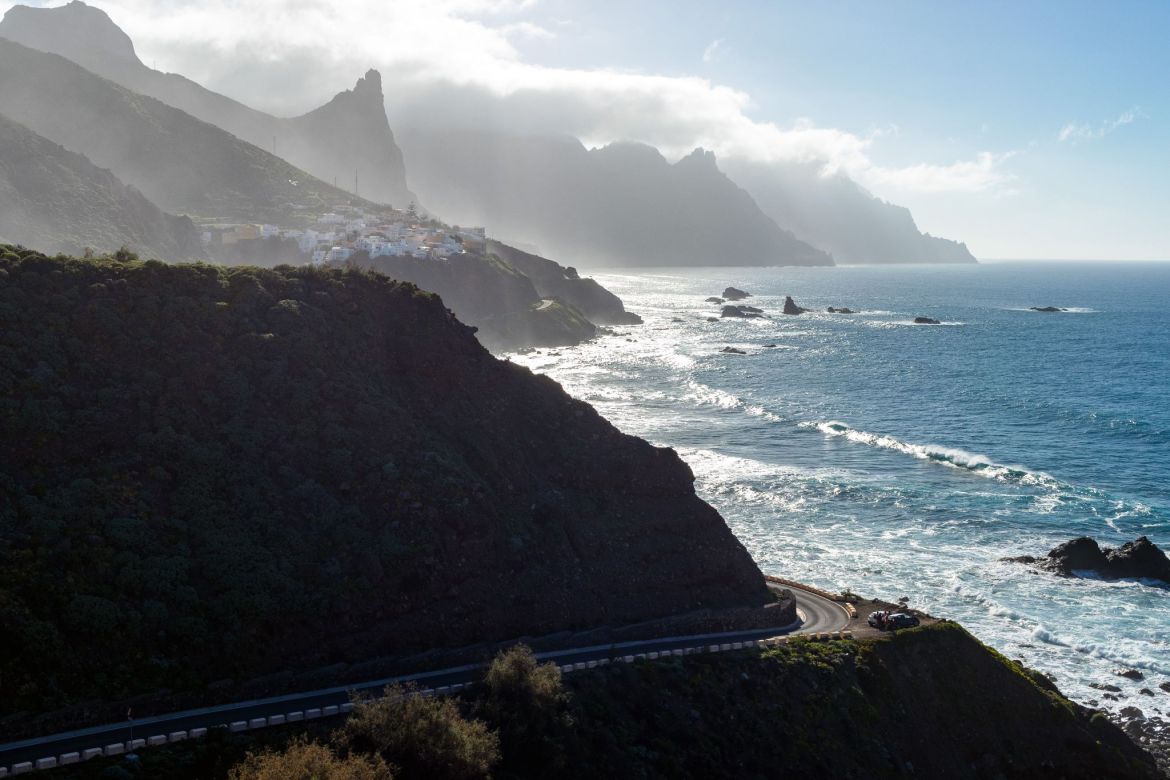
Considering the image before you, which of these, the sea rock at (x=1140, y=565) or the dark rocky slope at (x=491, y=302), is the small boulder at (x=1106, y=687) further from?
the dark rocky slope at (x=491, y=302)

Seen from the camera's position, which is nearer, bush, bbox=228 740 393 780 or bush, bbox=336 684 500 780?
bush, bbox=228 740 393 780

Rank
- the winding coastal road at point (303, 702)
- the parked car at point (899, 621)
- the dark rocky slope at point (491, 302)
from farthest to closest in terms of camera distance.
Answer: the dark rocky slope at point (491, 302)
the parked car at point (899, 621)
the winding coastal road at point (303, 702)

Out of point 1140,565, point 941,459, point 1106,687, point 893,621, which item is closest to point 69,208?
point 941,459

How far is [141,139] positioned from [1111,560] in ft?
544

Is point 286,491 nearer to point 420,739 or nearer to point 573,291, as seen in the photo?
point 420,739

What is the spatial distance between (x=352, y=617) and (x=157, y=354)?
13.0m

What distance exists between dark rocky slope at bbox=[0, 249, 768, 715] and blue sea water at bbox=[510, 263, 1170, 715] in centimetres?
1539

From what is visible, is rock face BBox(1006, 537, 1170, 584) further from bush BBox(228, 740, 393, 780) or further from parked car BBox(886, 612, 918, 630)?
bush BBox(228, 740, 393, 780)

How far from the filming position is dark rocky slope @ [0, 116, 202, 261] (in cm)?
9881

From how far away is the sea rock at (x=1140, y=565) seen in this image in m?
46.5

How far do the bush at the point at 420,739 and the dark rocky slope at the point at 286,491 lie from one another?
470cm

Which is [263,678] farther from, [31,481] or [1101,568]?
[1101,568]

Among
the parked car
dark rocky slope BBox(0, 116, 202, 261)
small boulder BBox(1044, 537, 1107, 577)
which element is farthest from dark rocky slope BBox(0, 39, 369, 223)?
the parked car

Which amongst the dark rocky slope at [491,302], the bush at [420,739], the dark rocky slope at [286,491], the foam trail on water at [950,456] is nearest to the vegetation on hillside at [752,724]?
the bush at [420,739]
